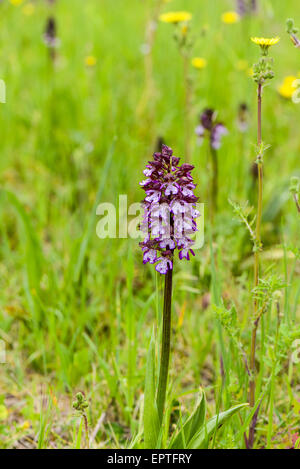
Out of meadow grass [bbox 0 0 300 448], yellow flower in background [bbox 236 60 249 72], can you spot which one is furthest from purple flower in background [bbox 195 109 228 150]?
yellow flower in background [bbox 236 60 249 72]

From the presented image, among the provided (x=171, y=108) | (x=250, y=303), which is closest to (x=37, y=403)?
(x=250, y=303)

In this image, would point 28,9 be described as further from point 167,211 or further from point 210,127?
point 167,211

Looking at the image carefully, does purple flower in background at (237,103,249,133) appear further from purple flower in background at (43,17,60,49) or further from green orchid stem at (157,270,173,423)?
green orchid stem at (157,270,173,423)

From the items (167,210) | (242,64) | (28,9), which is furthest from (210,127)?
(28,9)

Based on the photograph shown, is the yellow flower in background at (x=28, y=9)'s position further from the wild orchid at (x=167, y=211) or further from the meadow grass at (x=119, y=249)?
the wild orchid at (x=167, y=211)

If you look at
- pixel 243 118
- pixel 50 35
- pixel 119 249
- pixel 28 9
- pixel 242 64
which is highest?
pixel 28 9

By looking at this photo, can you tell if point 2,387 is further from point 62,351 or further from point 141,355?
point 141,355
